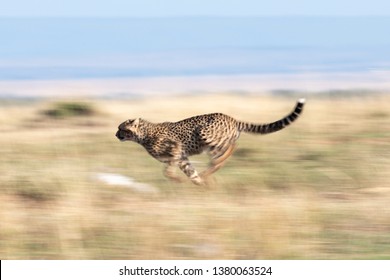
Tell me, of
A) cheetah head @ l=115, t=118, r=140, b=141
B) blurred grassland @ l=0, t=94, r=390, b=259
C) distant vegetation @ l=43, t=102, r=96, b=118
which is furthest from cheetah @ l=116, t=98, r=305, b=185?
distant vegetation @ l=43, t=102, r=96, b=118

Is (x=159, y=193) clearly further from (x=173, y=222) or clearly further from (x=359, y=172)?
(x=359, y=172)

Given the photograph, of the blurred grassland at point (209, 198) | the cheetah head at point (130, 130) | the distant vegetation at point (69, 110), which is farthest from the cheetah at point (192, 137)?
the distant vegetation at point (69, 110)

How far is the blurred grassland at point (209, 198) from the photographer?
28.4 feet

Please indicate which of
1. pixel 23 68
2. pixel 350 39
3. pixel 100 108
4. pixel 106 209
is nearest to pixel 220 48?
pixel 350 39

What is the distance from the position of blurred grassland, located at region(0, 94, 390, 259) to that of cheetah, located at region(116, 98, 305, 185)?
0.66ft

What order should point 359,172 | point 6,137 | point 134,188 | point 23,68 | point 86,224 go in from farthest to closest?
point 23,68 → point 6,137 → point 359,172 → point 134,188 → point 86,224

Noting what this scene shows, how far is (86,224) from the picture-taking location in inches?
359

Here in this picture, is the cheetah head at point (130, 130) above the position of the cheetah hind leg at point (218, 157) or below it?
above

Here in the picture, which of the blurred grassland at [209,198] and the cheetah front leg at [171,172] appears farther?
the cheetah front leg at [171,172]

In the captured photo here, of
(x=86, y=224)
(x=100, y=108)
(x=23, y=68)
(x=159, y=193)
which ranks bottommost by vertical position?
(x=86, y=224)

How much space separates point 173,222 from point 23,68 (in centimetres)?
6904

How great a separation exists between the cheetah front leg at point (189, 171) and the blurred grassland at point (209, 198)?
7 centimetres

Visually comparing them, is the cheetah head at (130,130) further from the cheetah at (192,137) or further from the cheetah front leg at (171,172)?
the cheetah front leg at (171,172)

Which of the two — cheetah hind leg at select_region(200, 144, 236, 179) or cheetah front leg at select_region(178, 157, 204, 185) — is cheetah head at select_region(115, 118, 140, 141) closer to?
cheetah front leg at select_region(178, 157, 204, 185)
